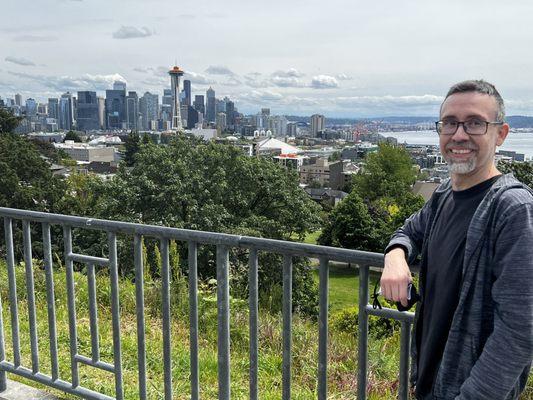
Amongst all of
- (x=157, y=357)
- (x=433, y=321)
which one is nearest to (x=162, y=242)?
(x=433, y=321)

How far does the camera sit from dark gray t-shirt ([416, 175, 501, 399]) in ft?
5.37

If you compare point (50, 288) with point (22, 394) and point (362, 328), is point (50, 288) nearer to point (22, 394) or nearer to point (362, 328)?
point (22, 394)

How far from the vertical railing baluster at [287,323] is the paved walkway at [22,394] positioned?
1.71 m

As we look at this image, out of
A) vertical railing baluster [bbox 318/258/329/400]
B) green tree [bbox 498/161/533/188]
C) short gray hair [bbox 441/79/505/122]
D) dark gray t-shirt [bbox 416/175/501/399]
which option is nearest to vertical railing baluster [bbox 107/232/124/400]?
vertical railing baluster [bbox 318/258/329/400]

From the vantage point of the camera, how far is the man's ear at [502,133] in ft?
5.63

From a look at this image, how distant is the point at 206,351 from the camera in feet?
13.6

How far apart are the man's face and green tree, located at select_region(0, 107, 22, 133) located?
161ft

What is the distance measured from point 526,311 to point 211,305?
386cm

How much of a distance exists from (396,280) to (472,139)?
1.73ft

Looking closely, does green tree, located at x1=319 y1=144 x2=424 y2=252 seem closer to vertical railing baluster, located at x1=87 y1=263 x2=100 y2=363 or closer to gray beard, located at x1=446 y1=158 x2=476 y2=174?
vertical railing baluster, located at x1=87 y1=263 x2=100 y2=363

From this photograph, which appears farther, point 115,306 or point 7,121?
point 7,121

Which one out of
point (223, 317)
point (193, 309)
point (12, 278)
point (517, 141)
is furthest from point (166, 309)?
point (517, 141)

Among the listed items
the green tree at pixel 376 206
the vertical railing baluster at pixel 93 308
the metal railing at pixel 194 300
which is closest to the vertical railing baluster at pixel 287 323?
the metal railing at pixel 194 300

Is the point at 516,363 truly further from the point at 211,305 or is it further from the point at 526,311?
the point at 211,305
